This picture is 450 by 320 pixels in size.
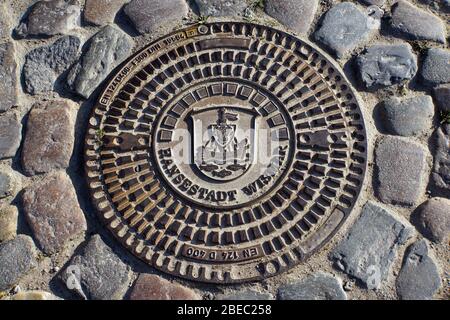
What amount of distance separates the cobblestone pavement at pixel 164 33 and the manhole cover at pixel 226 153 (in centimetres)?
13

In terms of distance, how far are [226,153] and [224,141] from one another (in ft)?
0.30

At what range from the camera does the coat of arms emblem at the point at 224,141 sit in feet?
13.8

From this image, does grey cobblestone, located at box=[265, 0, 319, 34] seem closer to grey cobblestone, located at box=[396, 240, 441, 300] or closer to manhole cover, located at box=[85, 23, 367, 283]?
manhole cover, located at box=[85, 23, 367, 283]

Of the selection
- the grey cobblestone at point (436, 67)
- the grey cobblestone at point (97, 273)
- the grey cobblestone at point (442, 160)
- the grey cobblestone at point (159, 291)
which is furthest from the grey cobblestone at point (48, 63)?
the grey cobblestone at point (442, 160)

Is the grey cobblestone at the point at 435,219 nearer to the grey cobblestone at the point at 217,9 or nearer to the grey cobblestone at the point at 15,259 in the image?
the grey cobblestone at the point at 217,9

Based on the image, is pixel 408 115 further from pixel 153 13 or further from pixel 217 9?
pixel 153 13

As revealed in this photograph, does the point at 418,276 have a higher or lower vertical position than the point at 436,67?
lower

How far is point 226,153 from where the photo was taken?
13.9ft

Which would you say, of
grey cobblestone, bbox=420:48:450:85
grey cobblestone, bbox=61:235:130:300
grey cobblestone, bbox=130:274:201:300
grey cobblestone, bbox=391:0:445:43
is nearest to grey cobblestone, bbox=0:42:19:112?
grey cobblestone, bbox=61:235:130:300

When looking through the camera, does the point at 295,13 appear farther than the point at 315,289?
Yes

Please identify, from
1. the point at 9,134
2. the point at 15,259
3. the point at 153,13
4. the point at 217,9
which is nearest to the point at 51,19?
the point at 153,13

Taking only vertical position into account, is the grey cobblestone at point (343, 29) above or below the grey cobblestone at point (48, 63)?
above

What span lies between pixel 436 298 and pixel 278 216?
123 cm

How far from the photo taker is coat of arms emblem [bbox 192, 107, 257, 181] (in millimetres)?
4203
